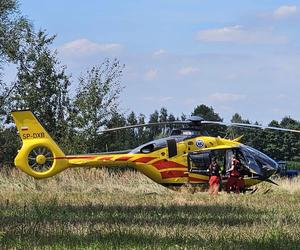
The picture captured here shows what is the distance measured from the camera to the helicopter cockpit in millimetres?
20094

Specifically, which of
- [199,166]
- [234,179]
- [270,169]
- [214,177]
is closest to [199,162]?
[199,166]

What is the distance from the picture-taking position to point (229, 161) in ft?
66.1

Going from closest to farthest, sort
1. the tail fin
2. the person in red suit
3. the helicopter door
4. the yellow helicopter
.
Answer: the person in red suit < the helicopter door < the yellow helicopter < the tail fin

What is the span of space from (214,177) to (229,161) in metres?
1.05

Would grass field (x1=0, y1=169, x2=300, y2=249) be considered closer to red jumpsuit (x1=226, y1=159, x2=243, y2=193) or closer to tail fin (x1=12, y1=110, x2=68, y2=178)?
red jumpsuit (x1=226, y1=159, x2=243, y2=193)

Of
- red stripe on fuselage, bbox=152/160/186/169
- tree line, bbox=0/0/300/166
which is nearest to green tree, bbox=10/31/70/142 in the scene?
tree line, bbox=0/0/300/166

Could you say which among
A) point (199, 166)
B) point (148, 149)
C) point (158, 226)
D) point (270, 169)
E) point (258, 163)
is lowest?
point (158, 226)

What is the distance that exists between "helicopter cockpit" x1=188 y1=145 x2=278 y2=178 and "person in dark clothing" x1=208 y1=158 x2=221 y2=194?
0.26 m

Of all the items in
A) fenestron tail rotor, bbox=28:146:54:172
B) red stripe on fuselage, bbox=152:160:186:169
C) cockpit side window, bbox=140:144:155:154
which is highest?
cockpit side window, bbox=140:144:155:154

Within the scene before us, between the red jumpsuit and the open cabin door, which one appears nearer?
the red jumpsuit

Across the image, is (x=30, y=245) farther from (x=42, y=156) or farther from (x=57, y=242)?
(x=42, y=156)

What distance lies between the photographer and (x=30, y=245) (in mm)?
6914

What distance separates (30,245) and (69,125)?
33.6m

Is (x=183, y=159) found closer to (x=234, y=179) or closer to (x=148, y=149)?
(x=148, y=149)
